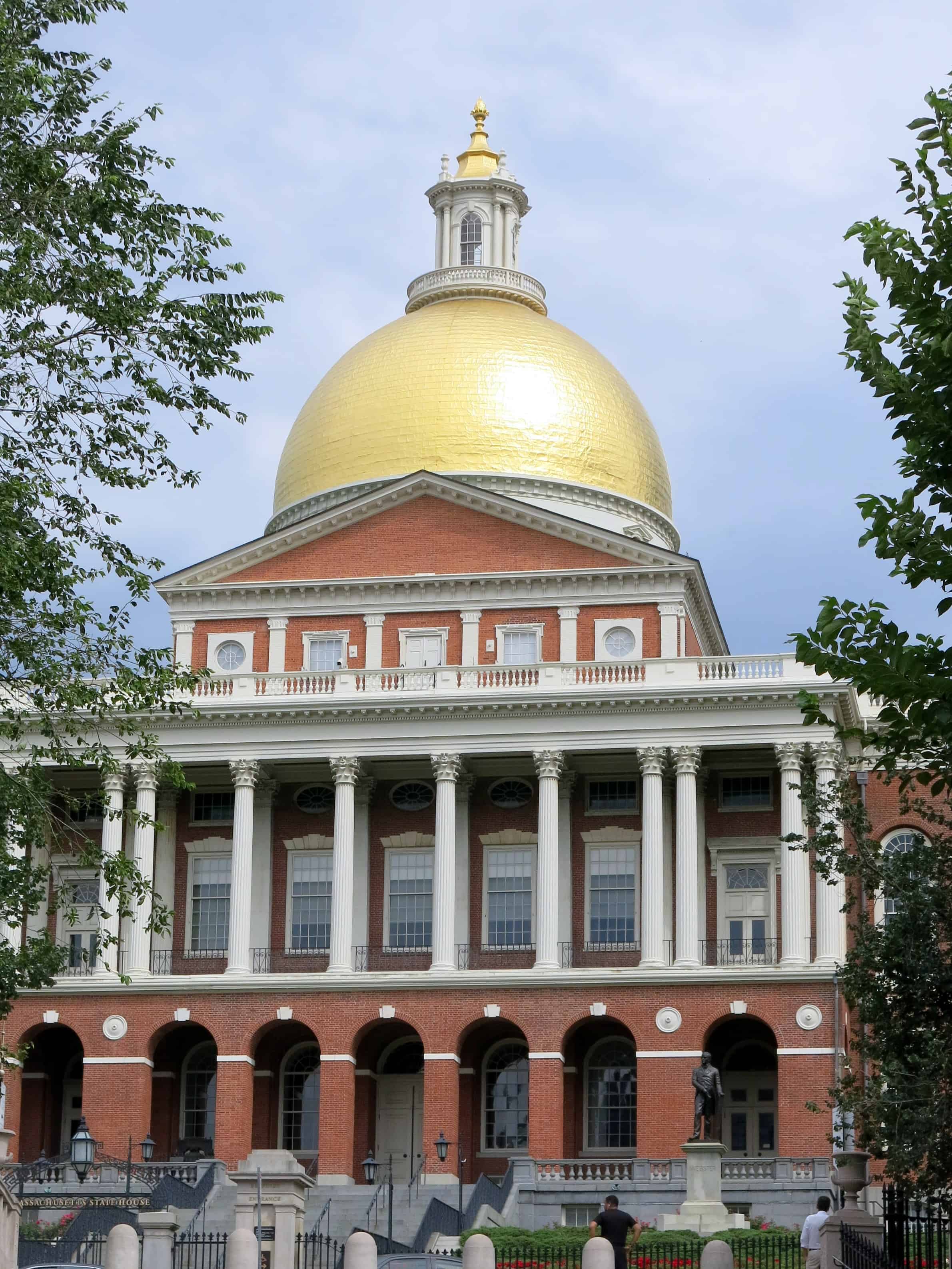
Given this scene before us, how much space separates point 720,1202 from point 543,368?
95.0 ft

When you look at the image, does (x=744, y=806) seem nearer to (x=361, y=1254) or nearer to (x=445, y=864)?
(x=445, y=864)

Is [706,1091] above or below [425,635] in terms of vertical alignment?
below

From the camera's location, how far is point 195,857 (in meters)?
63.4

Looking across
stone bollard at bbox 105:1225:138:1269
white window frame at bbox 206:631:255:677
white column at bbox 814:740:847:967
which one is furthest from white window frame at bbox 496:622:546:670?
stone bollard at bbox 105:1225:138:1269

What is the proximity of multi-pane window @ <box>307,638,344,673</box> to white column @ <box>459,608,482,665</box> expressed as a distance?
3.34 meters

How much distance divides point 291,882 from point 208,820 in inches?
115

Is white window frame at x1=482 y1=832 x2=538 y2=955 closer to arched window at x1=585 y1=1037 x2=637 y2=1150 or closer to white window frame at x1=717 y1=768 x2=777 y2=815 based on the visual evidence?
→ arched window at x1=585 y1=1037 x2=637 y2=1150

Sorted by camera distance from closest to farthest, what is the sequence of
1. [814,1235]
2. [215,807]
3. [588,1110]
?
[814,1235] < [588,1110] < [215,807]

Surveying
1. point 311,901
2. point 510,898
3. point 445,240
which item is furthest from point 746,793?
point 445,240

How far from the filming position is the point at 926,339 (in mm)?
22844

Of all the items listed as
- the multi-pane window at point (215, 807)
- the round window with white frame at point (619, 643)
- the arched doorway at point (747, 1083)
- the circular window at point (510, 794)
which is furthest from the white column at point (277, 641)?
the arched doorway at point (747, 1083)

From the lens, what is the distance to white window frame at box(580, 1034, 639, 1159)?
5938 centimetres

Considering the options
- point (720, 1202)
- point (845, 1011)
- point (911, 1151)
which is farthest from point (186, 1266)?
point (845, 1011)

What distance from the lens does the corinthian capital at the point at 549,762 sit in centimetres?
6003
